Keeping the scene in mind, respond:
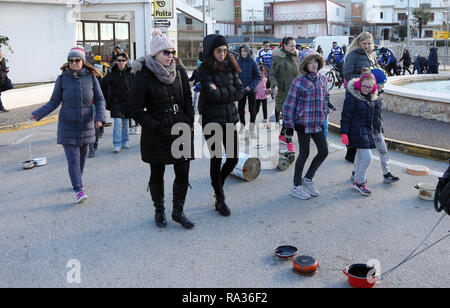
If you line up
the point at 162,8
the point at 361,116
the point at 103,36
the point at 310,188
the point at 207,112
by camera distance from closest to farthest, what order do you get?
the point at 207,112, the point at 361,116, the point at 310,188, the point at 162,8, the point at 103,36

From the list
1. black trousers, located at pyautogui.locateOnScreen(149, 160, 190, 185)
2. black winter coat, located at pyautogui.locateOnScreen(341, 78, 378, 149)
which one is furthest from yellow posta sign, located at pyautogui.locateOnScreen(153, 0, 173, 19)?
black trousers, located at pyautogui.locateOnScreen(149, 160, 190, 185)

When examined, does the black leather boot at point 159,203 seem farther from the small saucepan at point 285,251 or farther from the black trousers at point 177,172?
the small saucepan at point 285,251

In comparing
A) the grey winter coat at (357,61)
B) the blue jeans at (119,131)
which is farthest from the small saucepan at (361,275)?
the blue jeans at (119,131)

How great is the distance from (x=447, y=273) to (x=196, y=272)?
2009 millimetres

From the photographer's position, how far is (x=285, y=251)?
4188 mm

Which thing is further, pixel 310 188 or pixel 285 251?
pixel 310 188

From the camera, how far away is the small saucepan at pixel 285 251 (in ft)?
13.4

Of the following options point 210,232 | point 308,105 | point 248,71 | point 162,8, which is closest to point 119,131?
point 248,71

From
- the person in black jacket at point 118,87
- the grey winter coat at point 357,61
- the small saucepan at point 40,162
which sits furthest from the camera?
the person in black jacket at point 118,87

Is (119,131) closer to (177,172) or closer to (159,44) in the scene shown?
(177,172)

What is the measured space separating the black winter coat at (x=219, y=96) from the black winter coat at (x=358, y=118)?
147cm

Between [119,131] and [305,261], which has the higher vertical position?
[119,131]

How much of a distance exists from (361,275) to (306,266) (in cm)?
42

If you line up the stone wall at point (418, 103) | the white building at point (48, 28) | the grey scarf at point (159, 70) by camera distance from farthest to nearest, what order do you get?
the white building at point (48, 28)
the stone wall at point (418, 103)
the grey scarf at point (159, 70)
